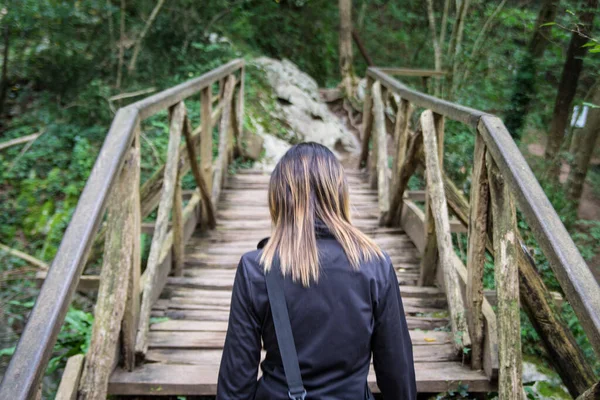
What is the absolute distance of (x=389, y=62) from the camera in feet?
58.2

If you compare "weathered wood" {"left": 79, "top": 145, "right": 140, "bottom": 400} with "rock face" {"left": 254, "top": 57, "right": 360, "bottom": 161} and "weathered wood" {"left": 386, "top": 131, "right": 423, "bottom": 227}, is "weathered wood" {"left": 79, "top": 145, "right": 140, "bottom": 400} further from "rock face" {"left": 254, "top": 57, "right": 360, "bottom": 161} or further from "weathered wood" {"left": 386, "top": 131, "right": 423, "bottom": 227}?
"rock face" {"left": 254, "top": 57, "right": 360, "bottom": 161}

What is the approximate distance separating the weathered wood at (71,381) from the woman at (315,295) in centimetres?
93

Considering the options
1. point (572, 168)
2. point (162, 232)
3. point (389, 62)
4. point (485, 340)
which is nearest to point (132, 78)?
point (162, 232)

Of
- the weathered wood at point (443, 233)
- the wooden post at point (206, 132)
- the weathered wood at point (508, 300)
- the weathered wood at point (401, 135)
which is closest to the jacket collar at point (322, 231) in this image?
the weathered wood at point (508, 300)

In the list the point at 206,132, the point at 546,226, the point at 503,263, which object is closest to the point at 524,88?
the point at 206,132

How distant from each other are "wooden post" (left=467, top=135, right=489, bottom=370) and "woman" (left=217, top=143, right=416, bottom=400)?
1279 mm

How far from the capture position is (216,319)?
3.28 metres

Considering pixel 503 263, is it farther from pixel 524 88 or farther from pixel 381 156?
pixel 524 88

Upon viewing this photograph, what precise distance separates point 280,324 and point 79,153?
22.2 ft

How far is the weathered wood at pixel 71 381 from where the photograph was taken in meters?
2.16

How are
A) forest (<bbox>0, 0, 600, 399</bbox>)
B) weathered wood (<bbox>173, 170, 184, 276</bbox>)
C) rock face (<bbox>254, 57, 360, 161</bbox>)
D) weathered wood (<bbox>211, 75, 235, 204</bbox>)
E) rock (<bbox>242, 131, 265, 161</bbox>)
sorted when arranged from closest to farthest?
weathered wood (<bbox>173, 170, 184, 276</bbox>) → weathered wood (<bbox>211, 75, 235, 204</bbox>) → forest (<bbox>0, 0, 600, 399</bbox>) → rock (<bbox>242, 131, 265, 161</bbox>) → rock face (<bbox>254, 57, 360, 161</bbox>)

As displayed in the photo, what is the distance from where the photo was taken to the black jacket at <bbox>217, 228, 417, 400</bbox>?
152 centimetres

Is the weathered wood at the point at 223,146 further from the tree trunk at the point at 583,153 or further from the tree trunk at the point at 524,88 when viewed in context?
the tree trunk at the point at 524,88

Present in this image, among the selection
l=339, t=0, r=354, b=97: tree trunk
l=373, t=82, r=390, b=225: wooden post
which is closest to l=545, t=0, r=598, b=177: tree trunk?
l=373, t=82, r=390, b=225: wooden post
